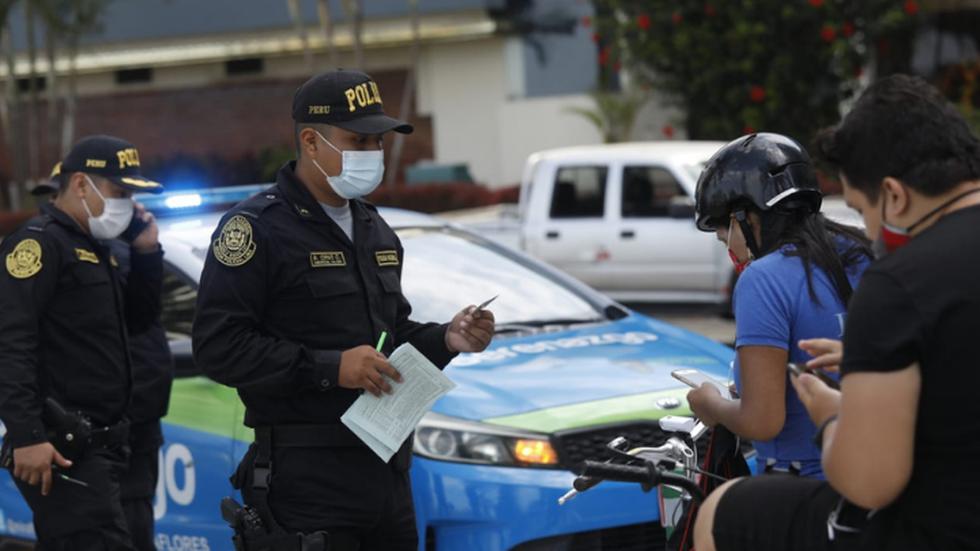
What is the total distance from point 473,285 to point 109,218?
5.63 ft

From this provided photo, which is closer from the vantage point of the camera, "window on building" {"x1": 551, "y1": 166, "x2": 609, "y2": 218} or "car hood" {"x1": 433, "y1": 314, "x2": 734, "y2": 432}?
"car hood" {"x1": 433, "y1": 314, "x2": 734, "y2": 432}

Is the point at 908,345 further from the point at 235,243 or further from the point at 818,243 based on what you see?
the point at 235,243

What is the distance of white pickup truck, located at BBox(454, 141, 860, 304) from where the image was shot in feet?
45.1

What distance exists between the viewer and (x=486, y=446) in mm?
4918

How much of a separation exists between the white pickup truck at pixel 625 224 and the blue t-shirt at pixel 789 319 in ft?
33.3

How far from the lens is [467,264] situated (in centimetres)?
630

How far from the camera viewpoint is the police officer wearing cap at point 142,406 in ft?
16.4

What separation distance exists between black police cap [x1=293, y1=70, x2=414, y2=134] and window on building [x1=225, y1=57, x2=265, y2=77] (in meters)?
24.9

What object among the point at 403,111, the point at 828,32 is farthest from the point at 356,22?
the point at 828,32

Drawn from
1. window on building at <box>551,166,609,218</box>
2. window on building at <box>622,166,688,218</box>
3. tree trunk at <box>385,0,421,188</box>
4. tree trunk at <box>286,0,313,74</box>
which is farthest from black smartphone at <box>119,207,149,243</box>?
tree trunk at <box>385,0,421,188</box>

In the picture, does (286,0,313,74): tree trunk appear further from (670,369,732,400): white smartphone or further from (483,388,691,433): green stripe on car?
(670,369,732,400): white smartphone

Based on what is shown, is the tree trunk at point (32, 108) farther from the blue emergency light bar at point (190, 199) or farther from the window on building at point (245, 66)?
the blue emergency light bar at point (190, 199)

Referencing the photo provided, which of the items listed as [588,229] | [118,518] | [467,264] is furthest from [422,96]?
[118,518]

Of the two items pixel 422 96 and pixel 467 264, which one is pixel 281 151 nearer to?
pixel 422 96
